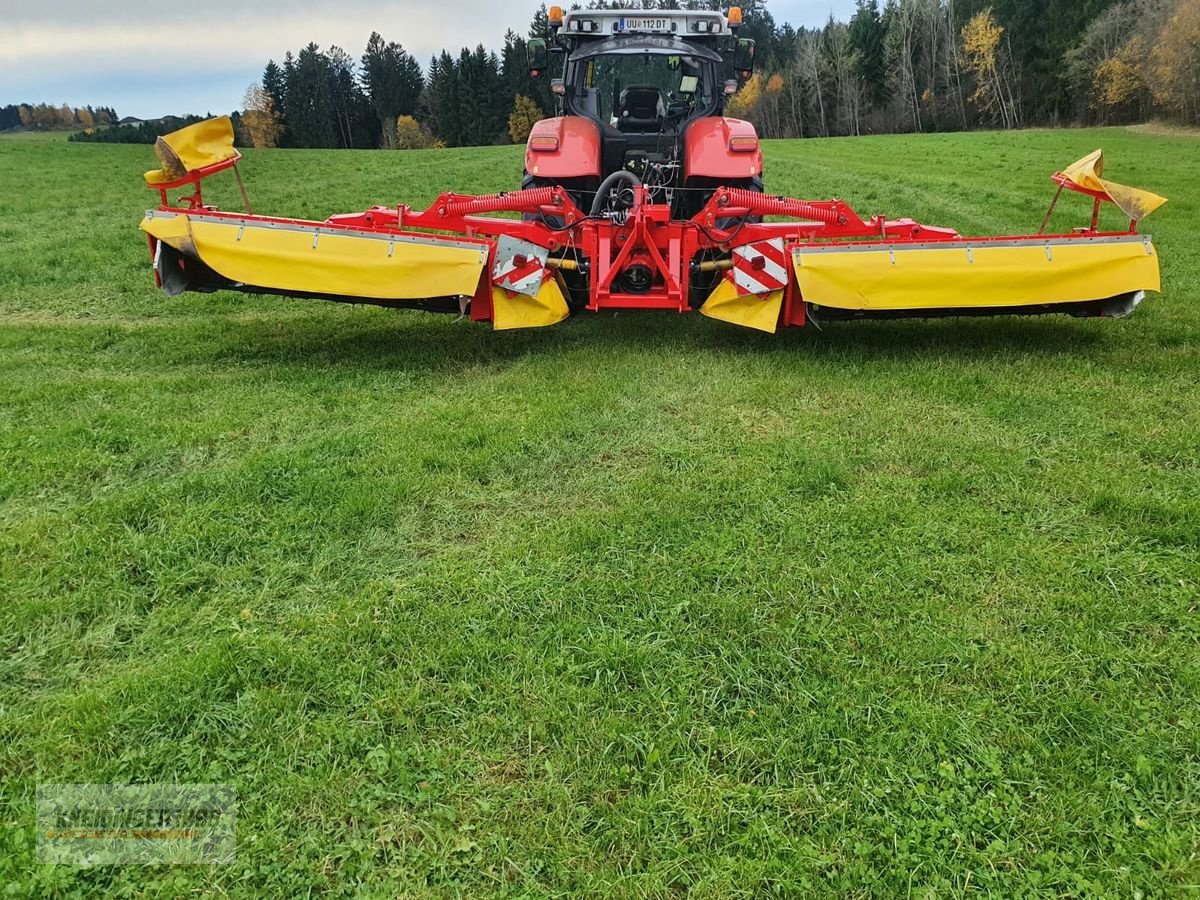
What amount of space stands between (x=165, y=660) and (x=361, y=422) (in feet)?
6.44

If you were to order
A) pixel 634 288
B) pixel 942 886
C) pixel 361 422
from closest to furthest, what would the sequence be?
pixel 942 886 < pixel 361 422 < pixel 634 288

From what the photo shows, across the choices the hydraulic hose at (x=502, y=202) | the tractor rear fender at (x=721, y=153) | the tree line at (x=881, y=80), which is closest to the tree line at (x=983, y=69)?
the tree line at (x=881, y=80)

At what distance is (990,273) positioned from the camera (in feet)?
15.4

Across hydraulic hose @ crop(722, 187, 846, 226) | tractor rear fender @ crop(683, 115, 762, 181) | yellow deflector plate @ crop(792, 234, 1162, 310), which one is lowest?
yellow deflector plate @ crop(792, 234, 1162, 310)

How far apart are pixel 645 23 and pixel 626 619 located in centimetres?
540

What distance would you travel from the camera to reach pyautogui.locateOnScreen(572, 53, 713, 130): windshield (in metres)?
6.51

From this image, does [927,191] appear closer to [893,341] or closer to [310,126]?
[893,341]

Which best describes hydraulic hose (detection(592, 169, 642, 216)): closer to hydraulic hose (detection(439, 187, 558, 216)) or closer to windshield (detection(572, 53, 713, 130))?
hydraulic hose (detection(439, 187, 558, 216))

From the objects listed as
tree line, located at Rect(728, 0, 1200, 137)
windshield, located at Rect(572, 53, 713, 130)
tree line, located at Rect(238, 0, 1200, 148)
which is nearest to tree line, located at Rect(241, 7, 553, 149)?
tree line, located at Rect(238, 0, 1200, 148)

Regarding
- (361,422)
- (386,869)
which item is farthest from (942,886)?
(361,422)

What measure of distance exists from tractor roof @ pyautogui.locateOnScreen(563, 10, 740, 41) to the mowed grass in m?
3.04

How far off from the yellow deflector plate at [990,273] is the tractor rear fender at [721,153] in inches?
58.8

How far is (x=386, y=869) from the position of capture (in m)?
1.77

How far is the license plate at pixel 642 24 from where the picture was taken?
6293 millimetres
